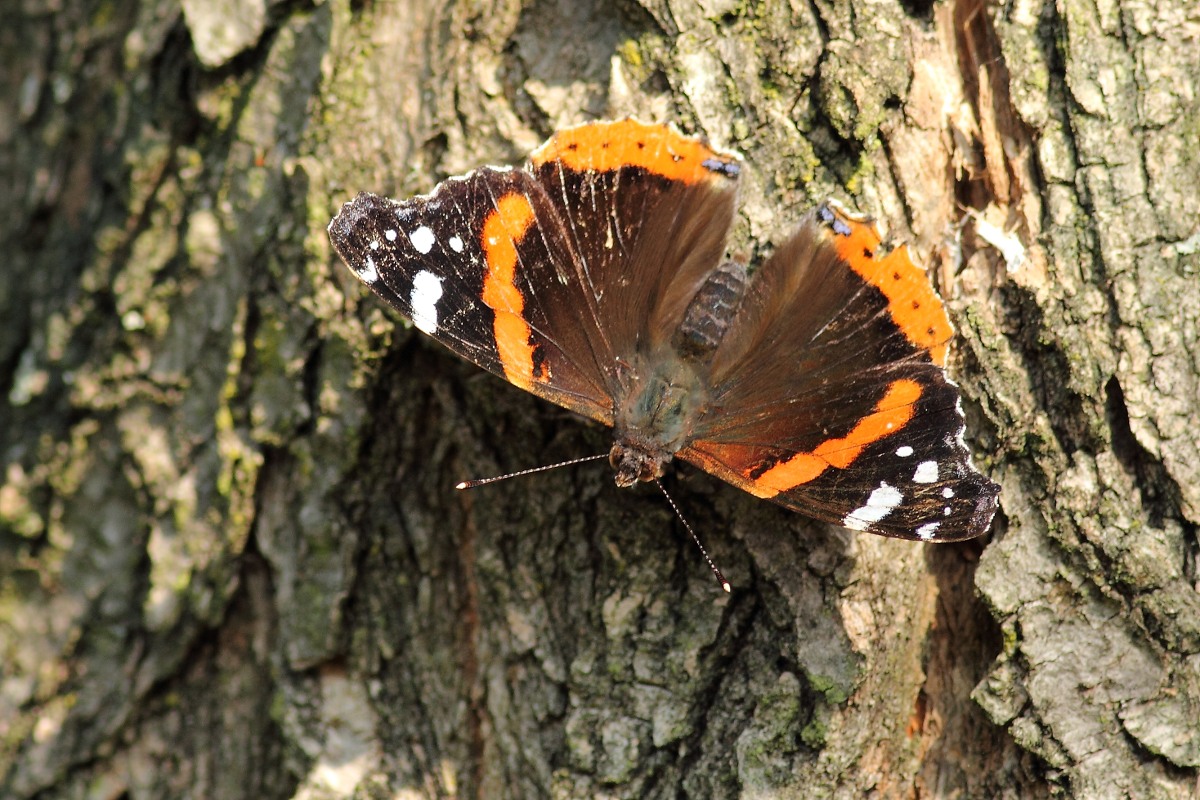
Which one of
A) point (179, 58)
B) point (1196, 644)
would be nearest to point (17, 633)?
point (179, 58)

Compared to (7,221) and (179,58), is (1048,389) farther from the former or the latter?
(7,221)

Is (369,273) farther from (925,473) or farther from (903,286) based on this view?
(925,473)

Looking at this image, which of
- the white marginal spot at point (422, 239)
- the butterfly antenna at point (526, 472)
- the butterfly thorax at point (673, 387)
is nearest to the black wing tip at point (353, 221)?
the white marginal spot at point (422, 239)

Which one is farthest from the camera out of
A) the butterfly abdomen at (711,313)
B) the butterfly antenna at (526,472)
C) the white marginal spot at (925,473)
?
the butterfly abdomen at (711,313)

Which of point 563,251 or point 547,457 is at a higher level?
point 563,251

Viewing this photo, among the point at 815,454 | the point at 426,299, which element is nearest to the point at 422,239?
the point at 426,299

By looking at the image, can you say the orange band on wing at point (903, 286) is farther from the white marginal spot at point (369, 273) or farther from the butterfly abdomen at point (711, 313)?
the white marginal spot at point (369, 273)
